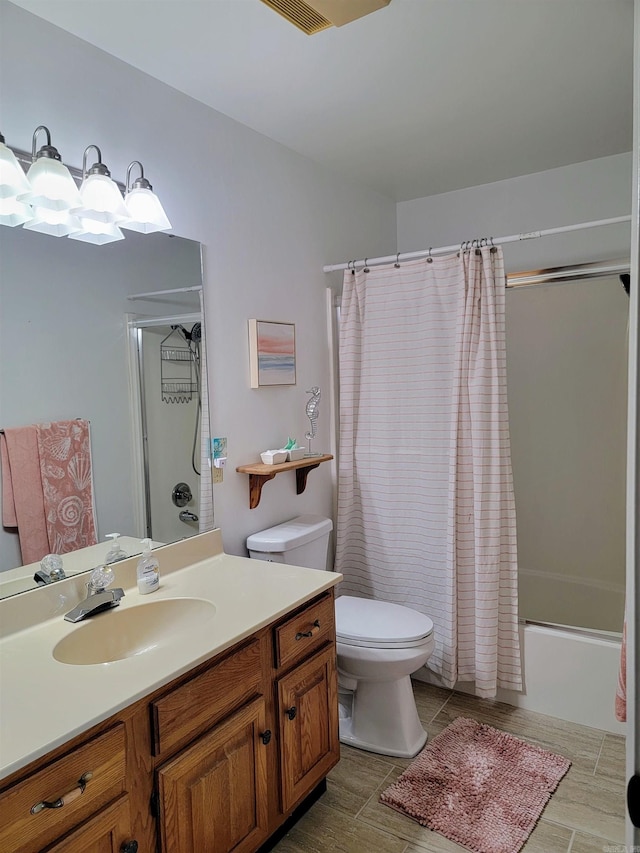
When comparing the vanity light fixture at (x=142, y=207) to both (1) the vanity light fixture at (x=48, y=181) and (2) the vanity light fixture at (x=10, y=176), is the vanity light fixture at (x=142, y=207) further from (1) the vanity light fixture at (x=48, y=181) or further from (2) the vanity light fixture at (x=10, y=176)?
(2) the vanity light fixture at (x=10, y=176)

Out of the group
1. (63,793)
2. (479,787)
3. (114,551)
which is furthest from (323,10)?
(479,787)

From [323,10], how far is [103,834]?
6.73 feet

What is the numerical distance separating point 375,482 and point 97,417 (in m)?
1.45

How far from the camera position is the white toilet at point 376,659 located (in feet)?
6.97

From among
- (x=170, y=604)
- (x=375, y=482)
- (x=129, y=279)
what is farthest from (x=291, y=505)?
(x=129, y=279)

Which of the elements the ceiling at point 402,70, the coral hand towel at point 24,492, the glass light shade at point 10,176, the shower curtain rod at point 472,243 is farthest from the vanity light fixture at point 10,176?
the shower curtain rod at point 472,243

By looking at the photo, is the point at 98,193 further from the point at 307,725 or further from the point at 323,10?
the point at 307,725

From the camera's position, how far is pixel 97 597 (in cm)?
158

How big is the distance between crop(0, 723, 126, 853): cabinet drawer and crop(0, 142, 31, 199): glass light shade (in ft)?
4.36

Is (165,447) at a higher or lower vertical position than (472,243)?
lower

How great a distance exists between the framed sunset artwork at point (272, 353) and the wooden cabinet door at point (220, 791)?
51.2 inches

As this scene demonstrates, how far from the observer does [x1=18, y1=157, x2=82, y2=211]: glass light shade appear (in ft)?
4.93

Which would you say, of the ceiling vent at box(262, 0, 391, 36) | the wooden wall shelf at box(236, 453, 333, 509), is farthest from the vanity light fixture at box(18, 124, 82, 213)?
the wooden wall shelf at box(236, 453, 333, 509)

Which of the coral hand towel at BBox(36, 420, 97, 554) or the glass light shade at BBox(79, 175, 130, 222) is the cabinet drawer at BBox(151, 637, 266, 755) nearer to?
the coral hand towel at BBox(36, 420, 97, 554)
